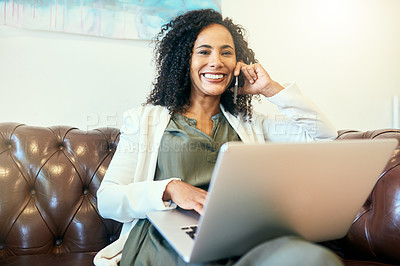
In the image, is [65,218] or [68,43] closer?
[65,218]

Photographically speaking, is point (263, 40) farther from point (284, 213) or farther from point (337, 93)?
point (284, 213)

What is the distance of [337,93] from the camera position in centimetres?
186

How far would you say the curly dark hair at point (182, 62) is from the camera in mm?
1269

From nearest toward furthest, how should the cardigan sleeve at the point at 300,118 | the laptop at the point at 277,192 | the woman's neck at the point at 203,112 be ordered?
the laptop at the point at 277,192 → the cardigan sleeve at the point at 300,118 → the woman's neck at the point at 203,112

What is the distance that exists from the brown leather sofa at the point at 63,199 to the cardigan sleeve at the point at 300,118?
159 mm

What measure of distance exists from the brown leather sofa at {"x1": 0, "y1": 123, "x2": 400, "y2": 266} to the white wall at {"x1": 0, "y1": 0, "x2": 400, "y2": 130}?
0.24 metres

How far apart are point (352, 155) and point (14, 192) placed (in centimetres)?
116

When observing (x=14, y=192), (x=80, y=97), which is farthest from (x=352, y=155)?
(x=80, y=97)

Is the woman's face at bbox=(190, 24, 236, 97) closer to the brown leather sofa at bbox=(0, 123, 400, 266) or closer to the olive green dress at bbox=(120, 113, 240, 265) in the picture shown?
the olive green dress at bbox=(120, 113, 240, 265)

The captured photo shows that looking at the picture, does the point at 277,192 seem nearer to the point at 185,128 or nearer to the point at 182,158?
the point at 182,158

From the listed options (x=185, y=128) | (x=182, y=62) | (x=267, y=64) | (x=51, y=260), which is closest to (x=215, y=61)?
(x=182, y=62)

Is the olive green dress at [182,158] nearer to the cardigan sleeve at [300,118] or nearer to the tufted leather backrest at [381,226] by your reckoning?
the cardigan sleeve at [300,118]

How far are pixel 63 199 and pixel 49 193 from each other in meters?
0.06

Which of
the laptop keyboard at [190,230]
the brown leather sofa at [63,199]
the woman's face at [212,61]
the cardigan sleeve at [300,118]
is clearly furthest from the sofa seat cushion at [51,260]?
the cardigan sleeve at [300,118]
